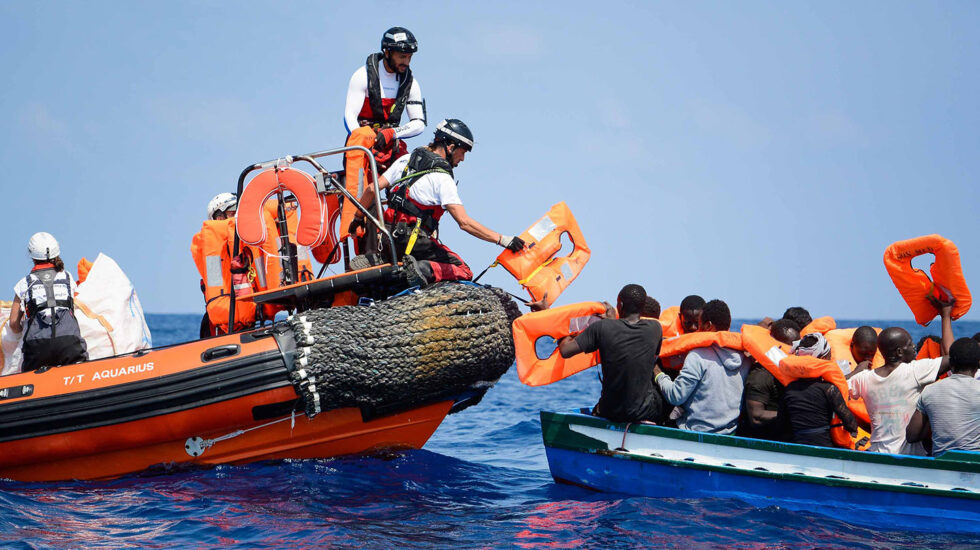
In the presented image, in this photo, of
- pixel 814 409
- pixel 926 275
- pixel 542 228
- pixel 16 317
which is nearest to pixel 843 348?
pixel 926 275

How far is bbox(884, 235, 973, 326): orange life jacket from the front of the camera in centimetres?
662

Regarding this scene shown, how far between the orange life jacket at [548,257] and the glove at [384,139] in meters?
1.44

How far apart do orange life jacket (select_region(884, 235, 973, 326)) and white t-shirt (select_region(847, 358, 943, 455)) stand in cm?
104

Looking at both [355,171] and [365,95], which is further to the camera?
[365,95]

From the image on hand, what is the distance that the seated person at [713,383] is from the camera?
240 inches

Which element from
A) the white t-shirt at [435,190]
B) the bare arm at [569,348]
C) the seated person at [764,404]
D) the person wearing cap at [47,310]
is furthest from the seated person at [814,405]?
the person wearing cap at [47,310]

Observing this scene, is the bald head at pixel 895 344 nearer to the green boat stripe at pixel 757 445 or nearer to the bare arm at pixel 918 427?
the bare arm at pixel 918 427

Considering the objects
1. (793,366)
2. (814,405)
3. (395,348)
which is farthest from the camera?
(395,348)

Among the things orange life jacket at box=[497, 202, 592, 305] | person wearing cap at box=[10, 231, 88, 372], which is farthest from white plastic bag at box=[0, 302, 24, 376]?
orange life jacket at box=[497, 202, 592, 305]

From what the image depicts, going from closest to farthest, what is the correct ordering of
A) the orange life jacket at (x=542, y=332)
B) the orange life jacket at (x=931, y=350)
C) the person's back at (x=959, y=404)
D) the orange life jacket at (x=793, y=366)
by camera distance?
the person's back at (x=959, y=404)
the orange life jacket at (x=793, y=366)
the orange life jacket at (x=542, y=332)
the orange life jacket at (x=931, y=350)

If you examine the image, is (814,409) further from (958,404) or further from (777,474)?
(958,404)

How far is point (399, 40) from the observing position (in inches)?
300

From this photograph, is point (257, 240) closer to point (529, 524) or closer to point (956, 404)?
point (529, 524)

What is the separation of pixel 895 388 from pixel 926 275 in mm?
1465
